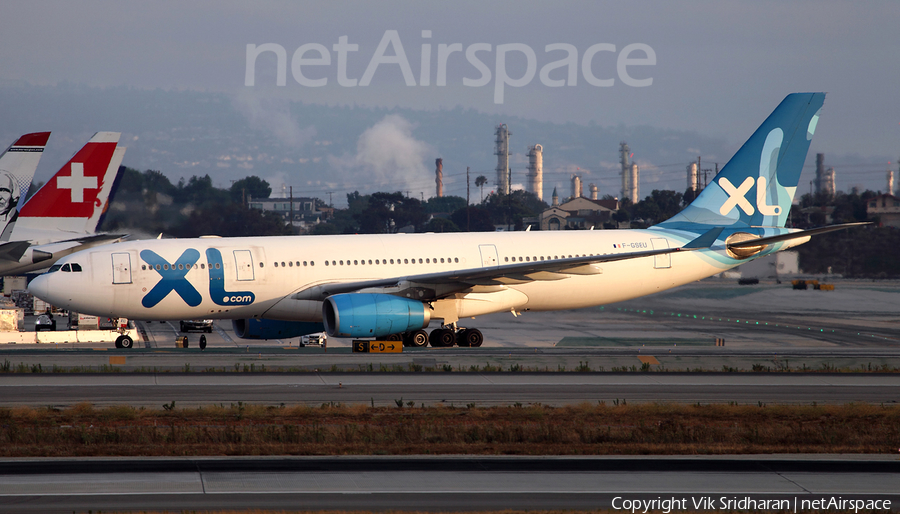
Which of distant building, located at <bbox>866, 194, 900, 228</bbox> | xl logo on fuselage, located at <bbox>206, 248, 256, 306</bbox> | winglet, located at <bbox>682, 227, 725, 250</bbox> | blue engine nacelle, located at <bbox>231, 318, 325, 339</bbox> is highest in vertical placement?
distant building, located at <bbox>866, 194, 900, 228</bbox>

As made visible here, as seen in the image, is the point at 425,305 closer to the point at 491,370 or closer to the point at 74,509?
the point at 491,370

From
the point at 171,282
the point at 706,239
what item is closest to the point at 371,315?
the point at 171,282

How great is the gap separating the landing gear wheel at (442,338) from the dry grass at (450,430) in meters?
13.1

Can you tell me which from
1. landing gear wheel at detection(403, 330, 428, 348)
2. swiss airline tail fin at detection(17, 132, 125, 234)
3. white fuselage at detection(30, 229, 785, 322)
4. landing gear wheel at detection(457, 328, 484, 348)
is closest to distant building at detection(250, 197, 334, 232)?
swiss airline tail fin at detection(17, 132, 125, 234)

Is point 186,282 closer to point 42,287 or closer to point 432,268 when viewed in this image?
point 42,287

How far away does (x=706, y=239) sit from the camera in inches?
1337

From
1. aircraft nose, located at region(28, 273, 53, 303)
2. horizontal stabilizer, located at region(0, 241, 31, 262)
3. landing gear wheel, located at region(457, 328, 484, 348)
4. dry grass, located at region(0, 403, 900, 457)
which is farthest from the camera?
horizontal stabilizer, located at region(0, 241, 31, 262)

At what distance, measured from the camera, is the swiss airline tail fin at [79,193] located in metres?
39.4

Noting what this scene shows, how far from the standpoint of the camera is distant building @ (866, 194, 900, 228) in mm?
87188

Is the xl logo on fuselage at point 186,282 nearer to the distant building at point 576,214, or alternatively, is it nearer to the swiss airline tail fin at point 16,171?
the swiss airline tail fin at point 16,171

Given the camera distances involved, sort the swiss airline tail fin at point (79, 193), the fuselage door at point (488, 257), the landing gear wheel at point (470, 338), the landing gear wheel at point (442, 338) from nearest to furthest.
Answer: the landing gear wheel at point (442, 338), the fuselage door at point (488, 257), the landing gear wheel at point (470, 338), the swiss airline tail fin at point (79, 193)

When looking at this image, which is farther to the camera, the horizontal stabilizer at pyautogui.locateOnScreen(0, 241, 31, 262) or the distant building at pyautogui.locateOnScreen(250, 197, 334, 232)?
the distant building at pyautogui.locateOnScreen(250, 197, 334, 232)

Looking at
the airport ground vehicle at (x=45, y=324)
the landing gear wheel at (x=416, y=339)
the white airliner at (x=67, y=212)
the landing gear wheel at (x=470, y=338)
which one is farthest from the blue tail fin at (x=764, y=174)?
the airport ground vehicle at (x=45, y=324)
